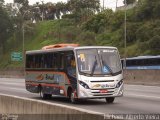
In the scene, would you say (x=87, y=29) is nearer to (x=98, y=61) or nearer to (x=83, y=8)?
(x=83, y=8)

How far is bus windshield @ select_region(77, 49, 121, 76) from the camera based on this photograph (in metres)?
20.7

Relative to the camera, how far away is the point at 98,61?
20.9 metres

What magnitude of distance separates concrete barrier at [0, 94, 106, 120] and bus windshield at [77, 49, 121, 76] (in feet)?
13.8

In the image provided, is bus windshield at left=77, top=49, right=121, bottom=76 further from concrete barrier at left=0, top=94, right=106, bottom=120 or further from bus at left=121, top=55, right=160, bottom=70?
bus at left=121, top=55, right=160, bottom=70

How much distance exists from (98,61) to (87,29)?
80.1m

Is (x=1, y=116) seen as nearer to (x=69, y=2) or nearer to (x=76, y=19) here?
(x=76, y=19)

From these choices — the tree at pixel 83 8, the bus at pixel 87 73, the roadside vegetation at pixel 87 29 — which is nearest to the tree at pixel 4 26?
the roadside vegetation at pixel 87 29

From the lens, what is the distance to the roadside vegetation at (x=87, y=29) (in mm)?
77125

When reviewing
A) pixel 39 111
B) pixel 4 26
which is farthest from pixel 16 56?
pixel 39 111

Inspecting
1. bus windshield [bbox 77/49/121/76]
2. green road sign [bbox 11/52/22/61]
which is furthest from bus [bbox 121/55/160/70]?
bus windshield [bbox 77/49/121/76]

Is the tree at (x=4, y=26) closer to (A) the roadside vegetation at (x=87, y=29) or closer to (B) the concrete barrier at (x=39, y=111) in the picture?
(A) the roadside vegetation at (x=87, y=29)

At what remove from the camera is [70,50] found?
21703 mm

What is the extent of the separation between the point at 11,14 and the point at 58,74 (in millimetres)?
96211

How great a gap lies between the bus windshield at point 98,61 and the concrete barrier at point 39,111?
420cm
